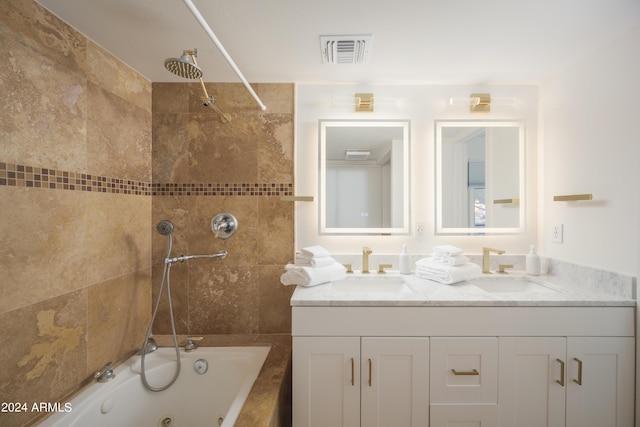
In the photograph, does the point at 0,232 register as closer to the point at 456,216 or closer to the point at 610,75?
the point at 456,216

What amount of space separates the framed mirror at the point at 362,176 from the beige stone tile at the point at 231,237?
459 millimetres

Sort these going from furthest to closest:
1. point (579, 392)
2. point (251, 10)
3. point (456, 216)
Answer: point (456, 216), point (579, 392), point (251, 10)

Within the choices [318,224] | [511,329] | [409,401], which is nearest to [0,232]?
[318,224]

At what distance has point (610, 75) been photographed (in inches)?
51.2

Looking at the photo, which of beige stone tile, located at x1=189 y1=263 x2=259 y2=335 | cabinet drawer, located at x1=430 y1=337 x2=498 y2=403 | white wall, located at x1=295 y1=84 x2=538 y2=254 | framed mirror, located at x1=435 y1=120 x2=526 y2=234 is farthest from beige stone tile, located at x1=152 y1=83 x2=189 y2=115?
cabinet drawer, located at x1=430 y1=337 x2=498 y2=403

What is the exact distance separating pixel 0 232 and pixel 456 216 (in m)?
2.20

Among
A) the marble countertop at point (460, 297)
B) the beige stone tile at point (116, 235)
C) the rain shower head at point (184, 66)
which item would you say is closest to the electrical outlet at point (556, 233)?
the marble countertop at point (460, 297)

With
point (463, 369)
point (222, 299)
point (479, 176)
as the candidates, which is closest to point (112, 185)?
point (222, 299)

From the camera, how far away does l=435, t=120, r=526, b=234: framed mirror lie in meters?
1.75

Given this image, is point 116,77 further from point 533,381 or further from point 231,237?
point 533,381

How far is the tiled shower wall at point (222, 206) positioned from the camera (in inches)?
68.1

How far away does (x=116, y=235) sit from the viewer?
1463mm

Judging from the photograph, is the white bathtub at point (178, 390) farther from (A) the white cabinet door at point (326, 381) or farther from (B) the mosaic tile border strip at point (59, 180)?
(B) the mosaic tile border strip at point (59, 180)

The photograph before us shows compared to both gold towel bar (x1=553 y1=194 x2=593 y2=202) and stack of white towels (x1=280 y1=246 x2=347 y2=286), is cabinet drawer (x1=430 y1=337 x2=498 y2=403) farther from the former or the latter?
gold towel bar (x1=553 y1=194 x2=593 y2=202)
